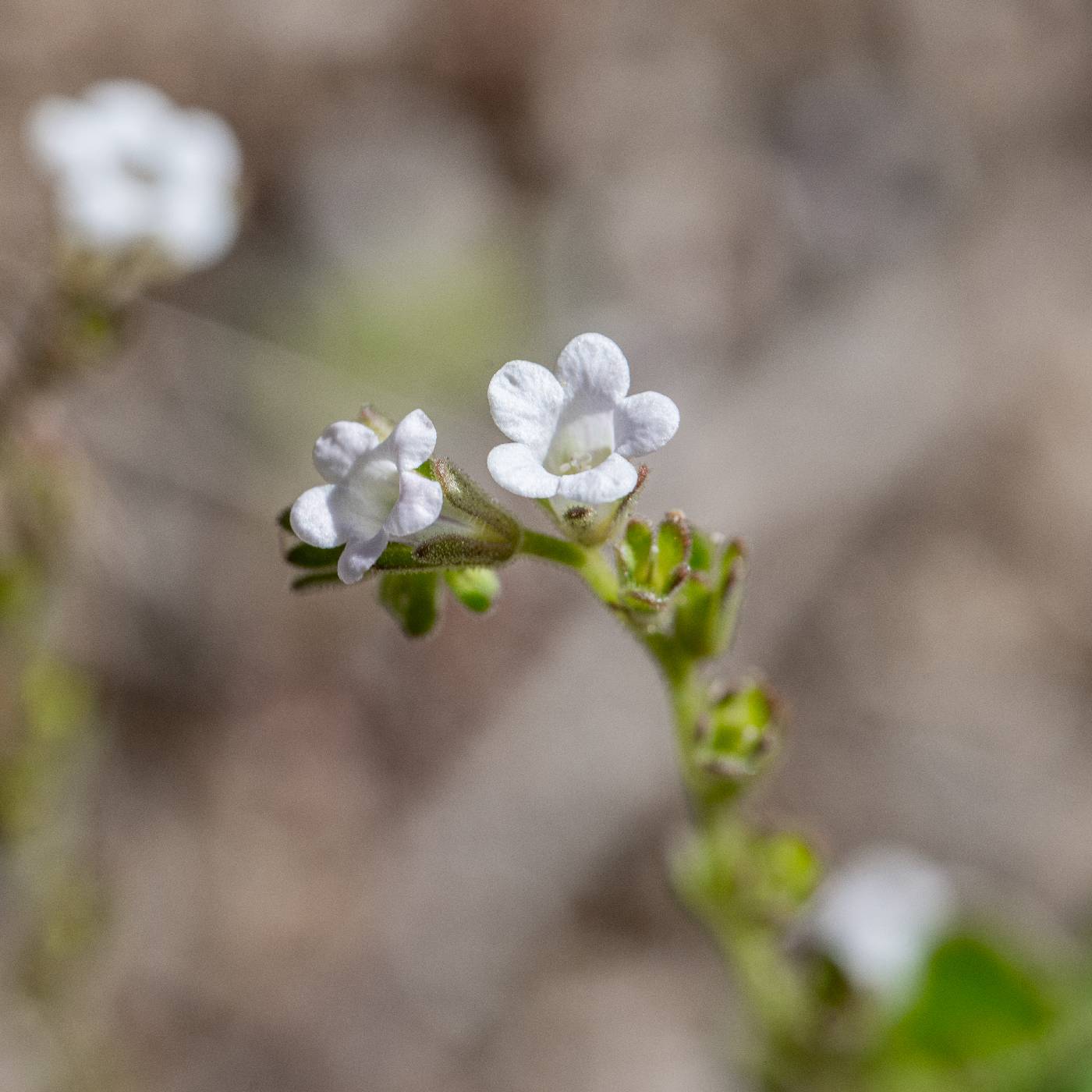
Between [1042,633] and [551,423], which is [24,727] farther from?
[1042,633]

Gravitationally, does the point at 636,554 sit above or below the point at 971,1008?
above

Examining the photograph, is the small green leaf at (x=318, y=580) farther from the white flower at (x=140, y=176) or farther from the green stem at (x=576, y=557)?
the white flower at (x=140, y=176)

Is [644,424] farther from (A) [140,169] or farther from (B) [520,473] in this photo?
(A) [140,169]

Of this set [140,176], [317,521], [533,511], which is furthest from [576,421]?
[533,511]

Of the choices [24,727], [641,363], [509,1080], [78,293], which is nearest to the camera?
[78,293]

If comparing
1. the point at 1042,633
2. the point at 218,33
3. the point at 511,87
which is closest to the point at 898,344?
the point at 1042,633

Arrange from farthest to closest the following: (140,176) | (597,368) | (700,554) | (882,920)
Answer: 1. (882,920)
2. (140,176)
3. (700,554)
4. (597,368)

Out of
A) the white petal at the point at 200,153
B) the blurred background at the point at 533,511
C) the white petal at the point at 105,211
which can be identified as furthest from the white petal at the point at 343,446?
the blurred background at the point at 533,511
